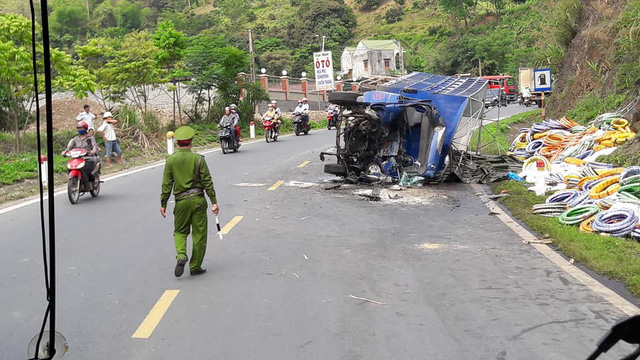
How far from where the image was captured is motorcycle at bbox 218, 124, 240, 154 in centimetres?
2298

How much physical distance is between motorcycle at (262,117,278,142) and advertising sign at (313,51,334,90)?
→ 12145 millimetres

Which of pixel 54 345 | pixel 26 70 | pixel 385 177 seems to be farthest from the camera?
pixel 26 70

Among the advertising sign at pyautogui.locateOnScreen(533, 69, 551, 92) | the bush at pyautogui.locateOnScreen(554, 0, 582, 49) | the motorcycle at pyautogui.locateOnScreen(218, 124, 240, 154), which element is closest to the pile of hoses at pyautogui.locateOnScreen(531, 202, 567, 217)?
the advertising sign at pyautogui.locateOnScreen(533, 69, 551, 92)

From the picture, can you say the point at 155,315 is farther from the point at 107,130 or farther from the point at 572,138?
the point at 572,138

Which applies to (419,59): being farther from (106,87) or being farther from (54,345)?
(54,345)

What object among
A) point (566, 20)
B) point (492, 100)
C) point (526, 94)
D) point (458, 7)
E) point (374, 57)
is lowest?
point (492, 100)

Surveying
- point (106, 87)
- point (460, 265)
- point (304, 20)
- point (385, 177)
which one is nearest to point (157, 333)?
point (460, 265)

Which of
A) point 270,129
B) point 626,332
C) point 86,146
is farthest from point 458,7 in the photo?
point 626,332

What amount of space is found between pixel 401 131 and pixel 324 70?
84.5 feet

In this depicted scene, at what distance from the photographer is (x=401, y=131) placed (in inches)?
617

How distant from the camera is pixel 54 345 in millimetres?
2676

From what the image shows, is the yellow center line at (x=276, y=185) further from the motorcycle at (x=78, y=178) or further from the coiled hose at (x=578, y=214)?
the coiled hose at (x=578, y=214)

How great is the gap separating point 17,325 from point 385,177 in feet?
35.5

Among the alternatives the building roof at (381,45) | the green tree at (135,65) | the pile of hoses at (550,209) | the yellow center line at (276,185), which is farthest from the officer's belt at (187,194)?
the building roof at (381,45)
